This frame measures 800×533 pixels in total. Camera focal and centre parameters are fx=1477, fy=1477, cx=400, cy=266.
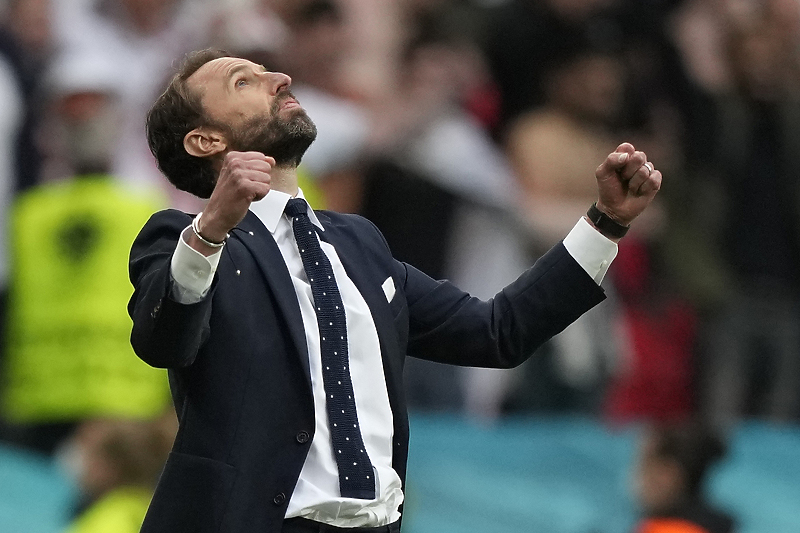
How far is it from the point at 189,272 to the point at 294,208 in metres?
0.43

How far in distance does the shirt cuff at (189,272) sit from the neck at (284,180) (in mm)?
419

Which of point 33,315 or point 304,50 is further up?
point 304,50

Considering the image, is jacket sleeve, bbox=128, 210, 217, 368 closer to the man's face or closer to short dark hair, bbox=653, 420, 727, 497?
the man's face

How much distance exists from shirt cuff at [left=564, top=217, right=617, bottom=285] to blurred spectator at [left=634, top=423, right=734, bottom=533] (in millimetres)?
2660

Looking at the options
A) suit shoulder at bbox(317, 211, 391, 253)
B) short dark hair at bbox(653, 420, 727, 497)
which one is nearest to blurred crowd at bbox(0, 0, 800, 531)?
short dark hair at bbox(653, 420, 727, 497)

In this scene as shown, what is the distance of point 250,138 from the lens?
3.06 metres

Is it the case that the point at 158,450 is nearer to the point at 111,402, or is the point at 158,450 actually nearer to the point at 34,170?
the point at 111,402

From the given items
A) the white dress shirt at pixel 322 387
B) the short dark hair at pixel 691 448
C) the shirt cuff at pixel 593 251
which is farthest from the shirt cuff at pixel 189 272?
the short dark hair at pixel 691 448

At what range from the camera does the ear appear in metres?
3.08

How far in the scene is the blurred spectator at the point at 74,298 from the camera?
258 inches

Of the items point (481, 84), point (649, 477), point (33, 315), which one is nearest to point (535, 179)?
point (481, 84)

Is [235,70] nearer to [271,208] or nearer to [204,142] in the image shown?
[204,142]

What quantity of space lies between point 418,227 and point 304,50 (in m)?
1.05

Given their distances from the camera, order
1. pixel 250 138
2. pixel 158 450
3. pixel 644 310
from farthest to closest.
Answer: pixel 644 310
pixel 158 450
pixel 250 138
